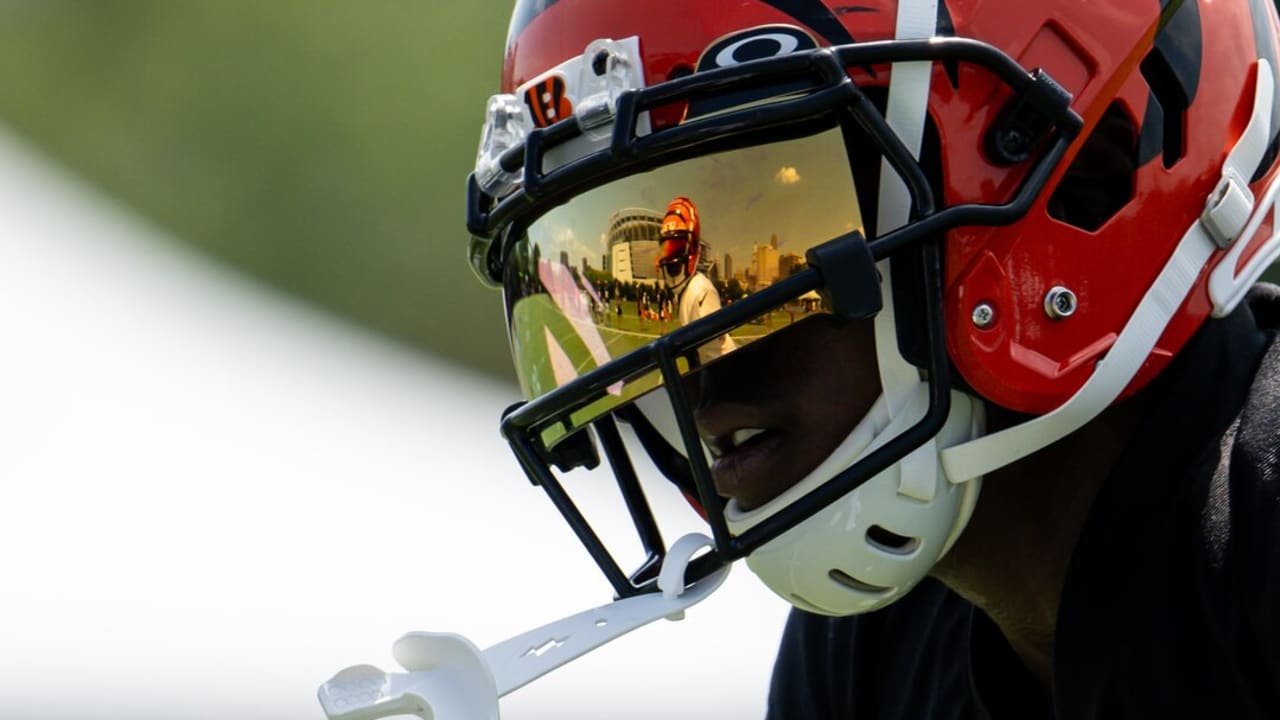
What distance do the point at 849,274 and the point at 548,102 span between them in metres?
0.29

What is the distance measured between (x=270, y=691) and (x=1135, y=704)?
2.17m

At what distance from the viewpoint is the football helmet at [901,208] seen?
43.3 inches

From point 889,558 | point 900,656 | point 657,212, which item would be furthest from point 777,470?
point 900,656

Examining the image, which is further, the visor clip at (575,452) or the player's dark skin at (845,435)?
the visor clip at (575,452)

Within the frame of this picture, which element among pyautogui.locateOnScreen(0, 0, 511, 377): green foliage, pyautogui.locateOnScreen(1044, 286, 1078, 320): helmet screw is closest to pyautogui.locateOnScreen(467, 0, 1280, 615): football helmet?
pyautogui.locateOnScreen(1044, 286, 1078, 320): helmet screw

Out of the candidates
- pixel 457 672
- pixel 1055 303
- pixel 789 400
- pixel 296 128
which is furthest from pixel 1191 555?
pixel 296 128

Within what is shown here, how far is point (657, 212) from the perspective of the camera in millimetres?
1139

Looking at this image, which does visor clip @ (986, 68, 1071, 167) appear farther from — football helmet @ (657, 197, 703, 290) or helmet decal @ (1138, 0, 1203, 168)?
football helmet @ (657, 197, 703, 290)

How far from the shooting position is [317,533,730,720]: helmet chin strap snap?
1104 mm

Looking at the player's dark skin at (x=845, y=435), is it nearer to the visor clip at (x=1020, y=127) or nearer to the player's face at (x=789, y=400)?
the player's face at (x=789, y=400)

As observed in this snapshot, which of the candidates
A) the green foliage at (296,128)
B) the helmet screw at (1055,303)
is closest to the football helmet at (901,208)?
the helmet screw at (1055,303)

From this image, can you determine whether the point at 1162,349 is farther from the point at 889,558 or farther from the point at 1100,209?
the point at 889,558

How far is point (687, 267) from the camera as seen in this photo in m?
1.13

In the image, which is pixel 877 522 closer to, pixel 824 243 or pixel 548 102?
pixel 824 243
